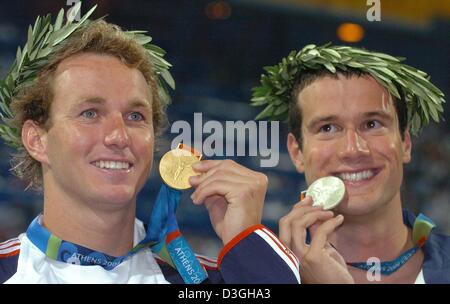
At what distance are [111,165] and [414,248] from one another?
1505mm

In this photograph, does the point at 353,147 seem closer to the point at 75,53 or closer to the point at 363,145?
the point at 363,145

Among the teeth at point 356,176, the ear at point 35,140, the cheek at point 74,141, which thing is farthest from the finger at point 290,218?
the ear at point 35,140

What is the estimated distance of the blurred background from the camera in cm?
356

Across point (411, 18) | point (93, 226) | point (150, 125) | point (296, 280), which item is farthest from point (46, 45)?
point (411, 18)

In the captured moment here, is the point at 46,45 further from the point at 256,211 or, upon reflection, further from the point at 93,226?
the point at 256,211

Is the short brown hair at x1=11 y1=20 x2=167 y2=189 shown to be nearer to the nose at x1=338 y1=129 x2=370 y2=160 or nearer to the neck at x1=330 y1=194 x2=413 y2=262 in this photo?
the nose at x1=338 y1=129 x2=370 y2=160

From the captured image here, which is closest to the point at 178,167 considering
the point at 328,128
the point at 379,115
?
the point at 328,128

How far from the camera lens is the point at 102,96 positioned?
10.2ft

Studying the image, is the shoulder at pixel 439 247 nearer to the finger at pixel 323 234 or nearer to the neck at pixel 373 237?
the neck at pixel 373 237

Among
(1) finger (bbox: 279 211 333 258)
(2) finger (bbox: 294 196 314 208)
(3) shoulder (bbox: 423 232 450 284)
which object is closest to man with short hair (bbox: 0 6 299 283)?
(1) finger (bbox: 279 211 333 258)

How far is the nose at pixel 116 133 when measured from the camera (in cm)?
309

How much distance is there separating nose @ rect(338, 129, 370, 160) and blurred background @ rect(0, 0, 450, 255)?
0.88ft

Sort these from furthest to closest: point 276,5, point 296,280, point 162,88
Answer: point 276,5
point 162,88
point 296,280

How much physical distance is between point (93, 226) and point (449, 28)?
80.8 inches
